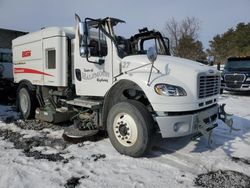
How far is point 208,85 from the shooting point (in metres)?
Result: 5.29

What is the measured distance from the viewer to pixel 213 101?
18.1 feet

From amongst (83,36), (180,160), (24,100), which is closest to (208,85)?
(180,160)

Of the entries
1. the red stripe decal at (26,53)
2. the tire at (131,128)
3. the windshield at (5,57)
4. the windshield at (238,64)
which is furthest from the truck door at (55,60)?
the windshield at (238,64)

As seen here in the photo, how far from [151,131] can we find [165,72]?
1.05 meters

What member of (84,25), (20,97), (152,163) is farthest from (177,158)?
(20,97)

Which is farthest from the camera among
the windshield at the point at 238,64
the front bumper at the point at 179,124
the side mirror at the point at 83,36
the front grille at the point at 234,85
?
the windshield at the point at 238,64

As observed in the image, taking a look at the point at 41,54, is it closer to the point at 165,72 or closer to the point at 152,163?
the point at 165,72

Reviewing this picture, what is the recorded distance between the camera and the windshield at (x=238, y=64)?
610 inches

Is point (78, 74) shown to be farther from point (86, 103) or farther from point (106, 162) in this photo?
point (106, 162)

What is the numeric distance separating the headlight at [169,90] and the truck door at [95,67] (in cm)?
131

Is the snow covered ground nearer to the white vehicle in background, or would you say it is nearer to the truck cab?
the white vehicle in background

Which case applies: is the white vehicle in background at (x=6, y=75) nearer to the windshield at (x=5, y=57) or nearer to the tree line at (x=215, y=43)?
the windshield at (x=5, y=57)

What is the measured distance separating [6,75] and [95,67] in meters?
8.45

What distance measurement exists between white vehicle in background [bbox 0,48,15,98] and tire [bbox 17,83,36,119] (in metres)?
3.48
